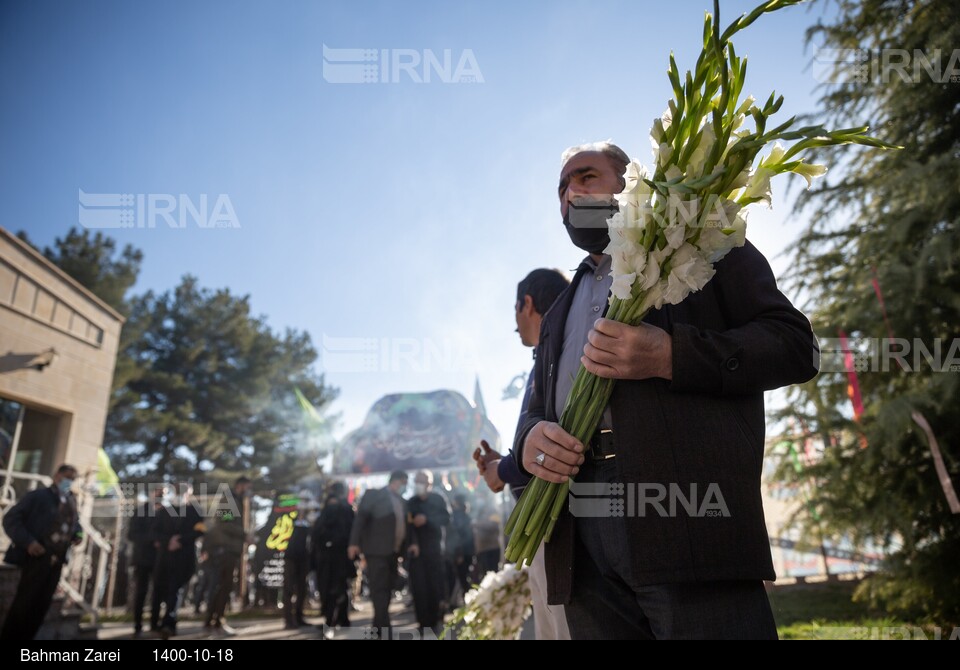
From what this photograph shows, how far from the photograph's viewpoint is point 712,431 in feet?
4.42

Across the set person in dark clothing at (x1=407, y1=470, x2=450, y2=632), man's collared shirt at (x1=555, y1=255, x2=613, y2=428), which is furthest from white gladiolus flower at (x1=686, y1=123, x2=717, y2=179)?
person in dark clothing at (x1=407, y1=470, x2=450, y2=632)

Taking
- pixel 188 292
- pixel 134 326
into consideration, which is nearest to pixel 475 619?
pixel 134 326

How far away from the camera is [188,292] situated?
3219cm

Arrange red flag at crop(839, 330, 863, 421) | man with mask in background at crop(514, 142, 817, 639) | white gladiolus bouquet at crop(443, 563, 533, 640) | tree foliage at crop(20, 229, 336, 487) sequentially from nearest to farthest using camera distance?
man with mask in background at crop(514, 142, 817, 639), white gladiolus bouquet at crop(443, 563, 533, 640), red flag at crop(839, 330, 863, 421), tree foliage at crop(20, 229, 336, 487)

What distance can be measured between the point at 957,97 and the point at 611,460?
729 centimetres

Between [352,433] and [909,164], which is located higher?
[909,164]

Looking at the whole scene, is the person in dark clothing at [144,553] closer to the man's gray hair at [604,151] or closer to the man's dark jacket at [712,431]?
the man's gray hair at [604,151]

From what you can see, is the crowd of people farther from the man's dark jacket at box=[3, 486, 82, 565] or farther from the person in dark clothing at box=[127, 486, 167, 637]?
the man's dark jacket at box=[3, 486, 82, 565]

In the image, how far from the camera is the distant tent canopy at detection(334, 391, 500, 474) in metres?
16.5

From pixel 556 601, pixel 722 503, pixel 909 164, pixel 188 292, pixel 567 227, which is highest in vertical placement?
pixel 188 292

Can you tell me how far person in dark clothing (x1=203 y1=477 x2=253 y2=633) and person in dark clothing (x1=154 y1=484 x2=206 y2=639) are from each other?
498mm

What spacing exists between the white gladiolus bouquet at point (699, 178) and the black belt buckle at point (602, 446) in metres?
0.31

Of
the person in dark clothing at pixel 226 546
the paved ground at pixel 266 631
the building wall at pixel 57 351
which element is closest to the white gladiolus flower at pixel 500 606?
the paved ground at pixel 266 631
